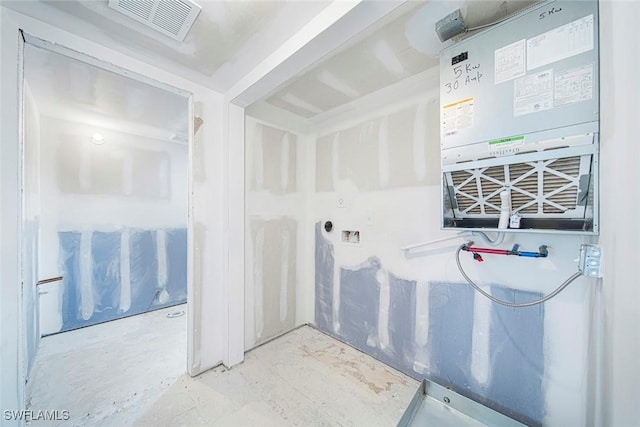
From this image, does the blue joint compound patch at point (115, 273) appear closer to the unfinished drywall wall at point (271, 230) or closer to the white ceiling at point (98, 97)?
the white ceiling at point (98, 97)

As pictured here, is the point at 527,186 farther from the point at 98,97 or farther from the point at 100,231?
the point at 100,231

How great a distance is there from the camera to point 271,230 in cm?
242

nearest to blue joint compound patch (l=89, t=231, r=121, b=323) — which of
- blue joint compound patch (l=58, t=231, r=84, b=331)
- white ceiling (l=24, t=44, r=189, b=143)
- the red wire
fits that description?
blue joint compound patch (l=58, t=231, r=84, b=331)

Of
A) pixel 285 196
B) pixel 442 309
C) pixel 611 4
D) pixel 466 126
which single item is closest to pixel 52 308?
pixel 285 196

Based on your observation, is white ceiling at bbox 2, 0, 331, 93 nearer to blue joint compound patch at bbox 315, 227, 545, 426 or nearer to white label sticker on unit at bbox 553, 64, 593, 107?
white label sticker on unit at bbox 553, 64, 593, 107

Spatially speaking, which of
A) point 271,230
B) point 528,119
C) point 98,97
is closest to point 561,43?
point 528,119

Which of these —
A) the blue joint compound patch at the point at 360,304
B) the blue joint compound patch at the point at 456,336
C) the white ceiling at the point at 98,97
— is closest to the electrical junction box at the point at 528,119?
the blue joint compound patch at the point at 456,336

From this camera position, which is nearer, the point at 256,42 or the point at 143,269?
the point at 256,42

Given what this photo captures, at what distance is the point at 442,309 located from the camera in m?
1.68

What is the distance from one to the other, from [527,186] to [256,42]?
1770 millimetres

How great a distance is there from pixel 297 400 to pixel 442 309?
4.09ft

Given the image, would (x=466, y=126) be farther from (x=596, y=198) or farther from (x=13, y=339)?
(x=13, y=339)

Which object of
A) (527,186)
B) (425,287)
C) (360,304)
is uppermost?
(527,186)

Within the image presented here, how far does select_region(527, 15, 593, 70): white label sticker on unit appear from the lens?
0.93 metres
